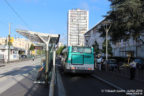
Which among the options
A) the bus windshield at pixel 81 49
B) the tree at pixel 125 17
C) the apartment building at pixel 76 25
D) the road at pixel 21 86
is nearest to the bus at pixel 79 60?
the bus windshield at pixel 81 49

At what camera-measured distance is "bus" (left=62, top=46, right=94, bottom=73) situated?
51.5ft

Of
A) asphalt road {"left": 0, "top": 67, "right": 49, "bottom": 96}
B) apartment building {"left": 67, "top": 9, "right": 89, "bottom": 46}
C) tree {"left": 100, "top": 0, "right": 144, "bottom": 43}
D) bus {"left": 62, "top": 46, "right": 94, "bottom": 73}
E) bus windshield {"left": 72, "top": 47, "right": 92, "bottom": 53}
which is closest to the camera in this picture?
asphalt road {"left": 0, "top": 67, "right": 49, "bottom": 96}

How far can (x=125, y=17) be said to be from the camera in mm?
21703

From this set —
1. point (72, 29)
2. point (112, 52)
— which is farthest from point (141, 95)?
point (72, 29)

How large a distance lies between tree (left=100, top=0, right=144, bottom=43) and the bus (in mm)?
7404

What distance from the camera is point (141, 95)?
8.41m

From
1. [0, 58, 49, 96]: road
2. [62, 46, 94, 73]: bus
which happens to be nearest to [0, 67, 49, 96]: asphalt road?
[0, 58, 49, 96]: road

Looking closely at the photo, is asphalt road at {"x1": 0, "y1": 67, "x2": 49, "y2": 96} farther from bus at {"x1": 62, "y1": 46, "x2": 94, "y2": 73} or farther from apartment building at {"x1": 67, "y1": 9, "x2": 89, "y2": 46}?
apartment building at {"x1": 67, "y1": 9, "x2": 89, "y2": 46}

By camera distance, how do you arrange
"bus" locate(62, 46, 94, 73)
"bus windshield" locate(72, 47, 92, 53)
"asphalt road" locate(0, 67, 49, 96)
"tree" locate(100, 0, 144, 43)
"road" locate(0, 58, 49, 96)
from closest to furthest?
"asphalt road" locate(0, 67, 49, 96) < "road" locate(0, 58, 49, 96) < "bus" locate(62, 46, 94, 73) < "bus windshield" locate(72, 47, 92, 53) < "tree" locate(100, 0, 144, 43)

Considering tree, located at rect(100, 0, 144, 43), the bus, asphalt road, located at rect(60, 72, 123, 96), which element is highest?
tree, located at rect(100, 0, 144, 43)

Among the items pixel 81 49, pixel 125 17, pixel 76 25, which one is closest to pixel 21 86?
pixel 81 49

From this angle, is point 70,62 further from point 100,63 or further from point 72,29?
point 72,29

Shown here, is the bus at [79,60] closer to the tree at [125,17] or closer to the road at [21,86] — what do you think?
the road at [21,86]

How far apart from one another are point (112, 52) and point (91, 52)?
44.5 meters
